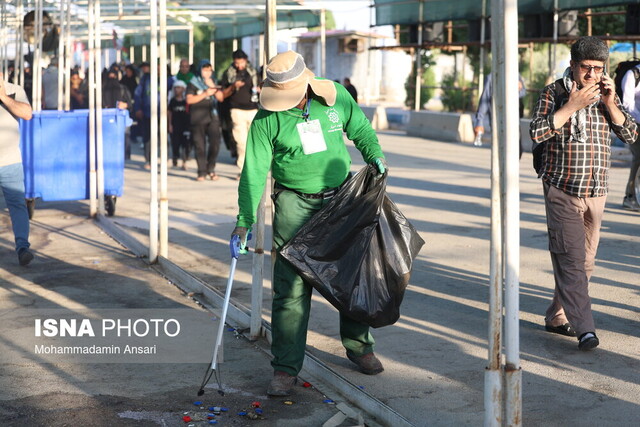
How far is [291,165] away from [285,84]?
433mm

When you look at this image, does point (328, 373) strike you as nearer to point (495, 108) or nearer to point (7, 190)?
point (495, 108)

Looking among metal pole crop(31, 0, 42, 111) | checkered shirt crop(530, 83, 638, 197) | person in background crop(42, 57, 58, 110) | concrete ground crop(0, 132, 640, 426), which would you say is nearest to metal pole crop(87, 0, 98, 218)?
concrete ground crop(0, 132, 640, 426)

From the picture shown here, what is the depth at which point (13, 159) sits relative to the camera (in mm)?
8633

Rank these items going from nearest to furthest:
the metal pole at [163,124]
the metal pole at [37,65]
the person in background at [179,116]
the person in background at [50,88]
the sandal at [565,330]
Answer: the sandal at [565,330], the metal pole at [163,124], the metal pole at [37,65], the person in background at [50,88], the person in background at [179,116]

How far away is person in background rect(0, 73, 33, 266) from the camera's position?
27.9 feet

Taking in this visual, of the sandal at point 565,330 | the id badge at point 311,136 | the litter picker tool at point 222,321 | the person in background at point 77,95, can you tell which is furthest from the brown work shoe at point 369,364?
the person in background at point 77,95

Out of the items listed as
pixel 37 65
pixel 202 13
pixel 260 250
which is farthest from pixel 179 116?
pixel 260 250

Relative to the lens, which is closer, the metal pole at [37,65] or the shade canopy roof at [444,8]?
the metal pole at [37,65]

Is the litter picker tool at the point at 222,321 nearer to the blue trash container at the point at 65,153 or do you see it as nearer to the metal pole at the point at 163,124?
the metal pole at the point at 163,124

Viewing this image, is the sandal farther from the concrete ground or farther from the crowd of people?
the crowd of people

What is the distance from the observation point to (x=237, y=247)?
5.23 m

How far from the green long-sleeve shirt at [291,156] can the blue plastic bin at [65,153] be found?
603 centimetres

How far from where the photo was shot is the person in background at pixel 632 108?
30.2ft

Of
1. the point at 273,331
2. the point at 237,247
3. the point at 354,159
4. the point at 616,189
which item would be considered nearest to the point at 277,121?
the point at 237,247
